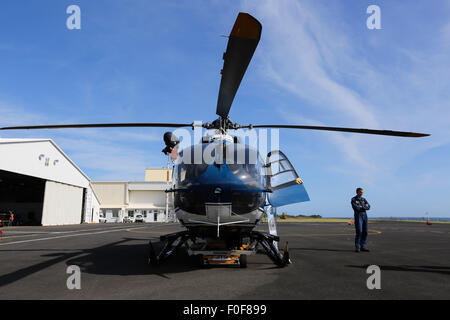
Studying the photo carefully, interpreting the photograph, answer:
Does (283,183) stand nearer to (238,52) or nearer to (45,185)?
(238,52)

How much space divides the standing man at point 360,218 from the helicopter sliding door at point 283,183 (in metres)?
3.98

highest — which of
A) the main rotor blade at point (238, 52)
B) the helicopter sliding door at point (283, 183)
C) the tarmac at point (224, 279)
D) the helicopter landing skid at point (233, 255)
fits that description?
the main rotor blade at point (238, 52)

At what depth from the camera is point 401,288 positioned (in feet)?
15.8

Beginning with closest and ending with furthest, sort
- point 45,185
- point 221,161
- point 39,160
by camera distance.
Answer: point 221,161
point 39,160
point 45,185

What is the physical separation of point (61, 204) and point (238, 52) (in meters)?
37.9

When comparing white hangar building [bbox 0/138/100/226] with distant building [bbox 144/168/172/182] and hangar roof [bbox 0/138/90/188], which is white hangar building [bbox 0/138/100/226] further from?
distant building [bbox 144/168/172/182]

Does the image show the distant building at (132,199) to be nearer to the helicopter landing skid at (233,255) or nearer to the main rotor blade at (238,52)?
the helicopter landing skid at (233,255)

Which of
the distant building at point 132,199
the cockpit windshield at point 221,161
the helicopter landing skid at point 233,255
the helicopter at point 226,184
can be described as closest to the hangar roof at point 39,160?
the helicopter at point 226,184

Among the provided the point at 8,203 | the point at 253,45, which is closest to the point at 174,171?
the point at 253,45

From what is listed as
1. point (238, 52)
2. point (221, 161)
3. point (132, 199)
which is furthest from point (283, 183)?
point (132, 199)

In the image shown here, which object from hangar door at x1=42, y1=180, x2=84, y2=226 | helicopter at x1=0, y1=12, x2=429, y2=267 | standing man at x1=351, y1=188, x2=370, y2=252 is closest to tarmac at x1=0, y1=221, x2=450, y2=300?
helicopter at x1=0, y1=12, x2=429, y2=267

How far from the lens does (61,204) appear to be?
3575 cm

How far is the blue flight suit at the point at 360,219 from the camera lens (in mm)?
9922
